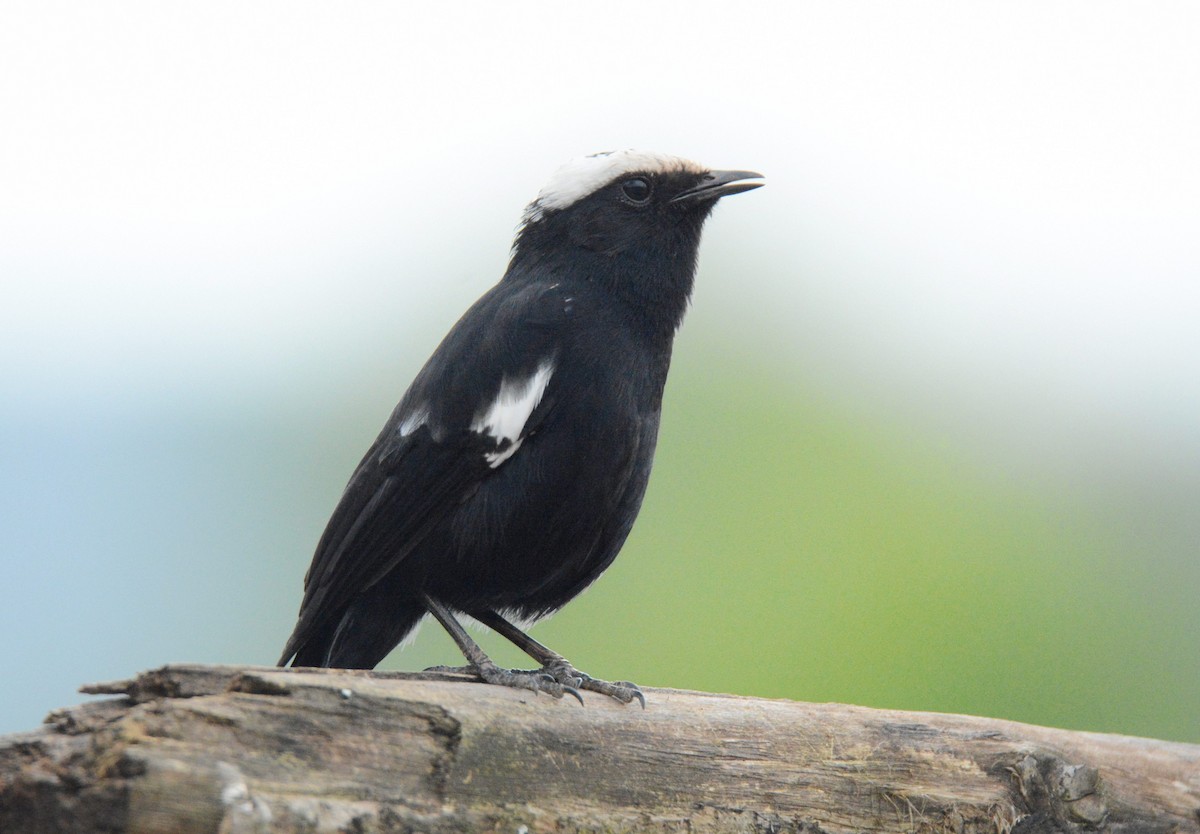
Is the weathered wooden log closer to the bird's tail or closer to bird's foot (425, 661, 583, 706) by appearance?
bird's foot (425, 661, 583, 706)

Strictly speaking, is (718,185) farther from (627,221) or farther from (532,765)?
Result: (532,765)

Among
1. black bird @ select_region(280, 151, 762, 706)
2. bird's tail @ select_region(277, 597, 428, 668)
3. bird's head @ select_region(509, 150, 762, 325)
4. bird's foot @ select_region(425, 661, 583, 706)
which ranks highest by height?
bird's head @ select_region(509, 150, 762, 325)

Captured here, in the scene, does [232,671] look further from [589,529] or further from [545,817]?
[589,529]

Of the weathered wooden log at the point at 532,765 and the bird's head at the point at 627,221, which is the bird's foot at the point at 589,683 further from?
the bird's head at the point at 627,221

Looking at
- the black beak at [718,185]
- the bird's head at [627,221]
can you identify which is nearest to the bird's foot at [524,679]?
the bird's head at [627,221]

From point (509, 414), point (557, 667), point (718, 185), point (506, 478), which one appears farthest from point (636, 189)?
point (557, 667)

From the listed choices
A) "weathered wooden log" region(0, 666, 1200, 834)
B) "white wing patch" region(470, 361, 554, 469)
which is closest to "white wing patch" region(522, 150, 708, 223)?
"white wing patch" region(470, 361, 554, 469)
